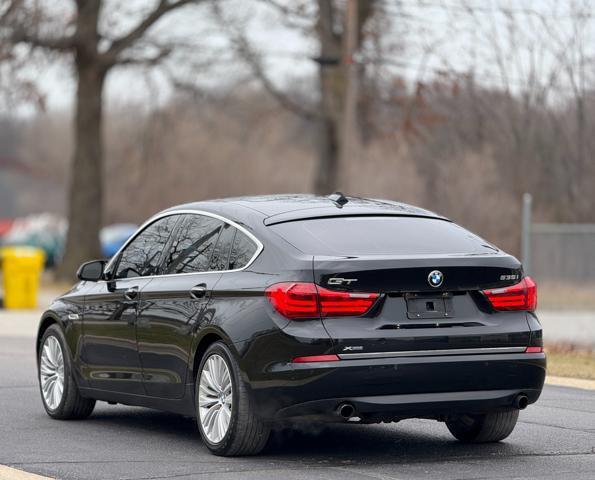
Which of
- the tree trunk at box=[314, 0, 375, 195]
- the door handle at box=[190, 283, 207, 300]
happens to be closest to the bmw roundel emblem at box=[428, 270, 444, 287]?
the door handle at box=[190, 283, 207, 300]

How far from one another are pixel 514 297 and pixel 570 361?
7410 mm

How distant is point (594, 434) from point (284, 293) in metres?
2.89

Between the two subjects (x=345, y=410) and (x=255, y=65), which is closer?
(x=345, y=410)

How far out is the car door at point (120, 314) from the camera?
9.27 meters

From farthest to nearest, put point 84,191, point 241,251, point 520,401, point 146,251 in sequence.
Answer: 1. point 84,191
2. point 146,251
3. point 241,251
4. point 520,401

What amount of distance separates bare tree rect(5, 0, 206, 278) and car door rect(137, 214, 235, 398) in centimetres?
2391

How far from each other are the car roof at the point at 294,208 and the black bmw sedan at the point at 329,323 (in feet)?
0.05

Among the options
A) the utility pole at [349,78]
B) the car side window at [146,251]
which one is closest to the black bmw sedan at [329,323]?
the car side window at [146,251]

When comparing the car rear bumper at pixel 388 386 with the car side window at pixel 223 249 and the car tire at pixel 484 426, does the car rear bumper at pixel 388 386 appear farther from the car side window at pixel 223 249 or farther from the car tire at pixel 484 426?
the car side window at pixel 223 249

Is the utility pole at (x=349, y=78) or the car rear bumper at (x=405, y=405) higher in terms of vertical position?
the utility pole at (x=349, y=78)

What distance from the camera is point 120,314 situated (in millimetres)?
9414

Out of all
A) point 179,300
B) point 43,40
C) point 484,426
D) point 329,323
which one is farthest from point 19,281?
point 329,323

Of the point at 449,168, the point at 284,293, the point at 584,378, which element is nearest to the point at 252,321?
the point at 284,293

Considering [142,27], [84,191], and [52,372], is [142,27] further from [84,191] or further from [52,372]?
[52,372]
